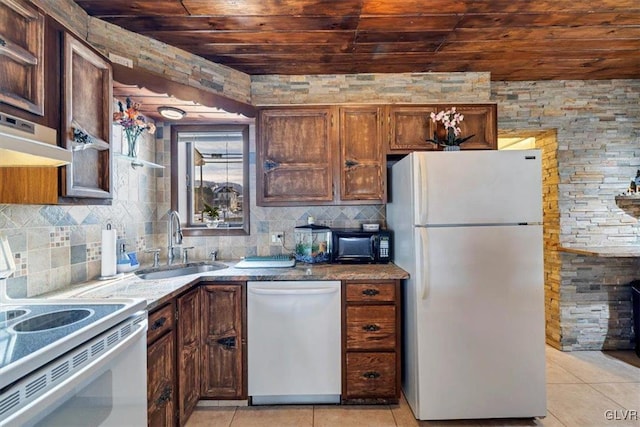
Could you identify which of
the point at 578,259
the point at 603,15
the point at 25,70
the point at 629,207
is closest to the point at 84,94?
the point at 25,70

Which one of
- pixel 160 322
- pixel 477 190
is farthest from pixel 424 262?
pixel 160 322

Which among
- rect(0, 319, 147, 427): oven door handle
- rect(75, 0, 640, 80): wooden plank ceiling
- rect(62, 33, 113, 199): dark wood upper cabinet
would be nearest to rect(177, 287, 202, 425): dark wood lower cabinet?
rect(0, 319, 147, 427): oven door handle

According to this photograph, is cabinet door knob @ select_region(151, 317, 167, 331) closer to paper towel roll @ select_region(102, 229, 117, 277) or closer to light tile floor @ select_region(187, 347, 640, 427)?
paper towel roll @ select_region(102, 229, 117, 277)

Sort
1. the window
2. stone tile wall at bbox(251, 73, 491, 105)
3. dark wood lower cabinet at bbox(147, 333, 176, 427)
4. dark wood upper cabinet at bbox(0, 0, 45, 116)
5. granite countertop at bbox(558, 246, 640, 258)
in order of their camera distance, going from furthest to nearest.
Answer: the window, stone tile wall at bbox(251, 73, 491, 105), granite countertop at bbox(558, 246, 640, 258), dark wood lower cabinet at bbox(147, 333, 176, 427), dark wood upper cabinet at bbox(0, 0, 45, 116)

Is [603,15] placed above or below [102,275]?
above

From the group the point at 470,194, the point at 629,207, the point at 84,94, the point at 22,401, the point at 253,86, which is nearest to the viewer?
the point at 22,401

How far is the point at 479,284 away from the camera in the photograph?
1.96 metres

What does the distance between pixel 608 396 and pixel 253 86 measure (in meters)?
3.73

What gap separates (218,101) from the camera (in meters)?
2.34

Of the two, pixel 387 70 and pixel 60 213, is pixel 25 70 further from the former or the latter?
pixel 387 70

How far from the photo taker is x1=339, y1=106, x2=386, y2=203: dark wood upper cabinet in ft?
8.38

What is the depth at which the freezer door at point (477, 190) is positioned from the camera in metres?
1.95

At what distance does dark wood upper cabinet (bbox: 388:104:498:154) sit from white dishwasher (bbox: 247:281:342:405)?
1.31 meters

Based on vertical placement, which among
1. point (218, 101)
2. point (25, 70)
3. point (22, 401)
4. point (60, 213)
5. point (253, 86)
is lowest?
point (22, 401)
